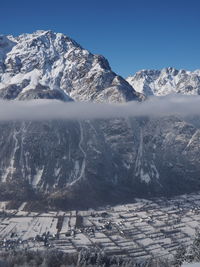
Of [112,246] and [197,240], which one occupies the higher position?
[197,240]

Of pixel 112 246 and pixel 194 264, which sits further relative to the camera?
pixel 112 246

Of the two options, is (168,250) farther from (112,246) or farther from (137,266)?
(137,266)

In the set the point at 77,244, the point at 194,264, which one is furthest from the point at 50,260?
the point at 194,264

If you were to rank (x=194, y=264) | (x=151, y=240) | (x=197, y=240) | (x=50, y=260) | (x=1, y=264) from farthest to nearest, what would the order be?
(x=151, y=240)
(x=50, y=260)
(x=1, y=264)
(x=197, y=240)
(x=194, y=264)

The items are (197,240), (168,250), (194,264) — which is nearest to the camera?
(194,264)

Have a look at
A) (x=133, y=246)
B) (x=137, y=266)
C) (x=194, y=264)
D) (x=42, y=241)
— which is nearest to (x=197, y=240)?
(x=194, y=264)

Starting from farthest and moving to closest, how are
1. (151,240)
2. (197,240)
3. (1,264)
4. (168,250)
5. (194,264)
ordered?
(151,240)
(168,250)
(1,264)
(197,240)
(194,264)

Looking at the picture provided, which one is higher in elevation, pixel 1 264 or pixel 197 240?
pixel 197 240

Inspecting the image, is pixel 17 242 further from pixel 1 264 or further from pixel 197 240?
pixel 197 240

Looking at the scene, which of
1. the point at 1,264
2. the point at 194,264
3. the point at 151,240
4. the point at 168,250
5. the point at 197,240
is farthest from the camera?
the point at 151,240
